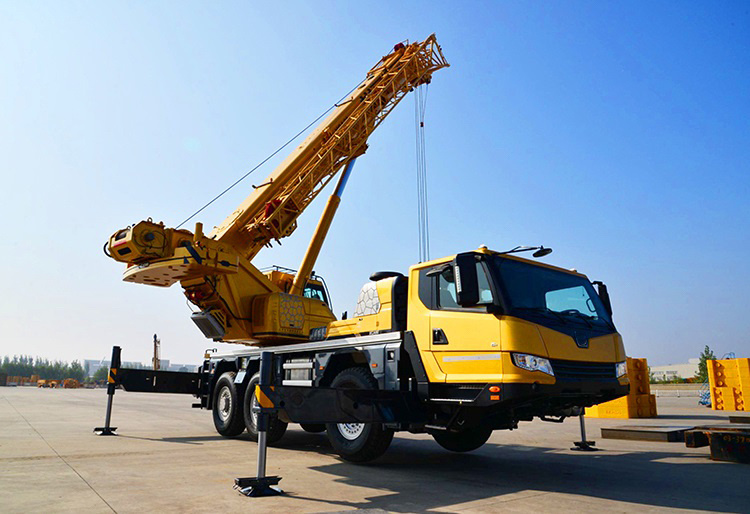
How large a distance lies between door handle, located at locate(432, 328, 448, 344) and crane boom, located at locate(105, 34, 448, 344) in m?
5.18

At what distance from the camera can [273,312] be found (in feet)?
35.9

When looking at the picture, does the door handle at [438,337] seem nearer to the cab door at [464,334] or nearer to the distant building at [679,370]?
the cab door at [464,334]

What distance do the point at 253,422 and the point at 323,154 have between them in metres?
6.53

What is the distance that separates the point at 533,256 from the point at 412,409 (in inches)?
99.0

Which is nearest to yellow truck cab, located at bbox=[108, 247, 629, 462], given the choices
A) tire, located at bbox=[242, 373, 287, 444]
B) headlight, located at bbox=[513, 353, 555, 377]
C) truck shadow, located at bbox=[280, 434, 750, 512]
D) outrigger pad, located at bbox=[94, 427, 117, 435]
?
headlight, located at bbox=[513, 353, 555, 377]

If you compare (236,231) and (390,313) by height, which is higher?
(236,231)

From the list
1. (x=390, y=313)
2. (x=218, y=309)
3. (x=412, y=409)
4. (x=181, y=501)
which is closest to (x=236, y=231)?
(x=218, y=309)

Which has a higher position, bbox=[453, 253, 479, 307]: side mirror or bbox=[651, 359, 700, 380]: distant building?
bbox=[453, 253, 479, 307]: side mirror

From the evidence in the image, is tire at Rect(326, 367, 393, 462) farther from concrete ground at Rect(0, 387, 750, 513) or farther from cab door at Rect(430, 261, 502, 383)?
cab door at Rect(430, 261, 502, 383)

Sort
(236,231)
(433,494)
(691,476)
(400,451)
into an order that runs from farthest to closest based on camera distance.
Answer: (236,231), (400,451), (691,476), (433,494)

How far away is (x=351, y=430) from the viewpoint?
7516 mm

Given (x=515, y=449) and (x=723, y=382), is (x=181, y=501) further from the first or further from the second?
(x=723, y=382)

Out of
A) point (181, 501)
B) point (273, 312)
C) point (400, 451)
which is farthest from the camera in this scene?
point (273, 312)

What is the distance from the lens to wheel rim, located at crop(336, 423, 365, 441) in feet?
24.1
